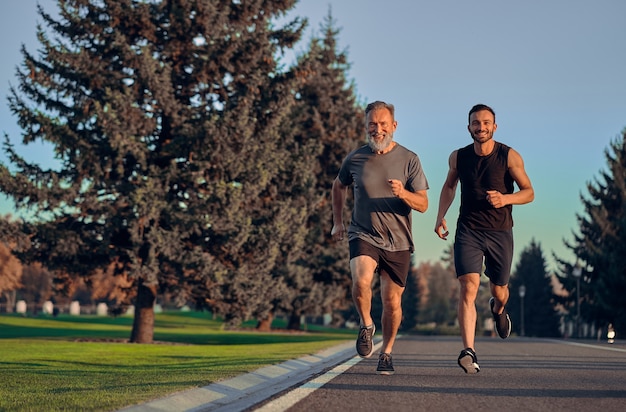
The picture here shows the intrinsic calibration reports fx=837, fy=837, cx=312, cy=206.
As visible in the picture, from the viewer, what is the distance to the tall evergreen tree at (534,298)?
86.7 metres

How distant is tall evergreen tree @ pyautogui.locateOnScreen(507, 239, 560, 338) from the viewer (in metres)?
86.7

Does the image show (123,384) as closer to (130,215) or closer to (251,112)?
(130,215)

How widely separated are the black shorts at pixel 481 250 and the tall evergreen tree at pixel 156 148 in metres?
14.4

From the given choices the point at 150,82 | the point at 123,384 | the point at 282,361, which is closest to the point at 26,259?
the point at 150,82

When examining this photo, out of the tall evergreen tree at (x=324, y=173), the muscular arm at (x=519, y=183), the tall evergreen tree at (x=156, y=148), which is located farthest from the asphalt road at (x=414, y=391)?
the tall evergreen tree at (x=324, y=173)

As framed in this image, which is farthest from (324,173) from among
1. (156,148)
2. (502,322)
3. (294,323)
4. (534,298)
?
(534,298)

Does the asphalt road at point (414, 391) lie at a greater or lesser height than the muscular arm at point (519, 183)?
lesser

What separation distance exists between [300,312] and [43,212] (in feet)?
57.4

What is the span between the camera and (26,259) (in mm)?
23312

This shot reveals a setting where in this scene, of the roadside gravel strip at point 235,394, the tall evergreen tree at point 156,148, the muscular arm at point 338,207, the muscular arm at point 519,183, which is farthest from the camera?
the tall evergreen tree at point 156,148

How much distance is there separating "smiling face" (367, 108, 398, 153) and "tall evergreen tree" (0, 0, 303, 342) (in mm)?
14188

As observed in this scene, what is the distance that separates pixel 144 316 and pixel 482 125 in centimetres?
1740

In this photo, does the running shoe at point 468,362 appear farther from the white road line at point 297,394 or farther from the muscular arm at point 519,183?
the muscular arm at point 519,183

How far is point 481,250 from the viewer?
28.0 ft
